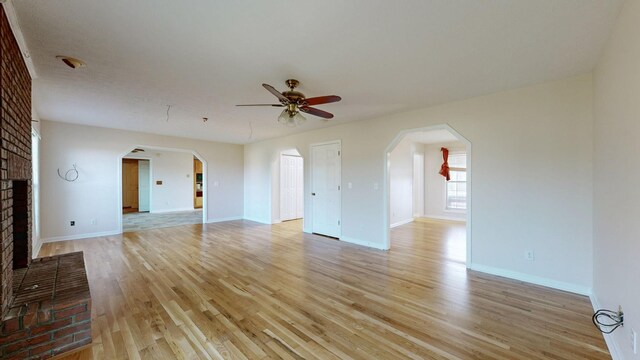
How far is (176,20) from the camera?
190cm

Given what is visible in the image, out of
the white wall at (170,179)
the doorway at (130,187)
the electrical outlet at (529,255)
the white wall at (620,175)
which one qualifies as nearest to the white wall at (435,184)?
the electrical outlet at (529,255)

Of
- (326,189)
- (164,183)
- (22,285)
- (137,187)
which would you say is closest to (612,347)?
(326,189)

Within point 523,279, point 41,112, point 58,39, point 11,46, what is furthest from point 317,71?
Result: point 41,112

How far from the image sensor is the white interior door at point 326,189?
5.58 meters

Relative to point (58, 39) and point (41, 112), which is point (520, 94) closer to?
point (58, 39)

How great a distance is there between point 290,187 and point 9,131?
6185mm

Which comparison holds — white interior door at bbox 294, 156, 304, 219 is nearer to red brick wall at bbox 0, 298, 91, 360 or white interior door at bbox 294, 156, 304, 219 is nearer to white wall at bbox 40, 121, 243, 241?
white wall at bbox 40, 121, 243, 241

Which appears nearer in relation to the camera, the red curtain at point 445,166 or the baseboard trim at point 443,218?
the baseboard trim at point 443,218

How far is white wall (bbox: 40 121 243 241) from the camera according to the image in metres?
5.22

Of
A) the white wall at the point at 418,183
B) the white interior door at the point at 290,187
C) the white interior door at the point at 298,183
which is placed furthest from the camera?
the white wall at the point at 418,183

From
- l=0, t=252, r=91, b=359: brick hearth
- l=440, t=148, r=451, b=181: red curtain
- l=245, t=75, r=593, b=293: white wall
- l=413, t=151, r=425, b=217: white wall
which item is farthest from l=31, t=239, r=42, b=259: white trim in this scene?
l=440, t=148, r=451, b=181: red curtain

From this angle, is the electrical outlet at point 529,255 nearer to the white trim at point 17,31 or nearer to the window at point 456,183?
the window at point 456,183

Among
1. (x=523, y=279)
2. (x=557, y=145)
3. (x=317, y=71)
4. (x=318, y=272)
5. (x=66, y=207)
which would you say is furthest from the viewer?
(x=66, y=207)

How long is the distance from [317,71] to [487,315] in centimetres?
291
